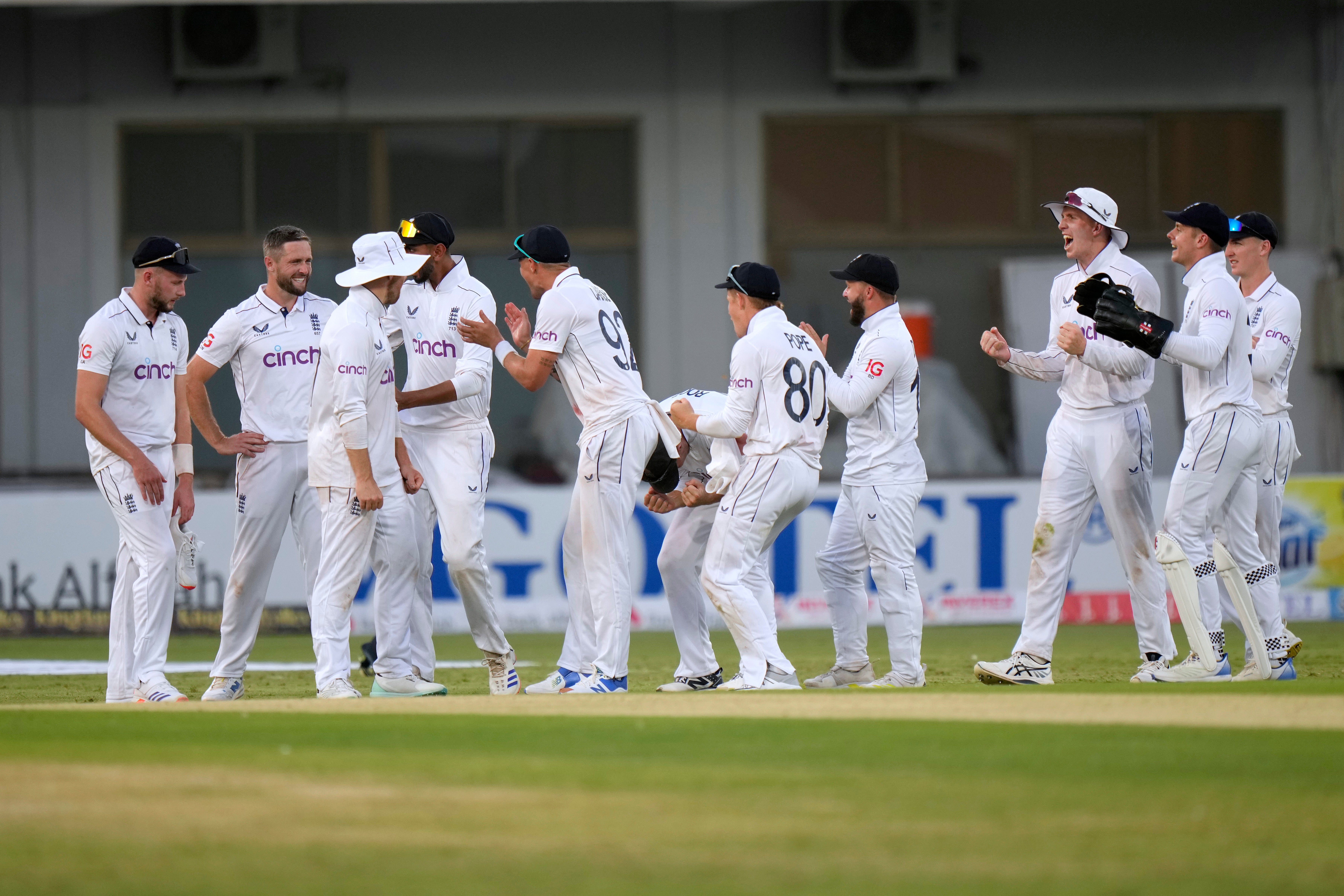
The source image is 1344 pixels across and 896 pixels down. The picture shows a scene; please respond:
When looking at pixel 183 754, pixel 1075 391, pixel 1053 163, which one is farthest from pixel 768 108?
pixel 183 754

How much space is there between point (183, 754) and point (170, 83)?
13.8 meters

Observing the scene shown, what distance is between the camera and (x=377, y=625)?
7891mm

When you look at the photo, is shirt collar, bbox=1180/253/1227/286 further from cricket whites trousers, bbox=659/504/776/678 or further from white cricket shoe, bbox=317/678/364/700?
white cricket shoe, bbox=317/678/364/700

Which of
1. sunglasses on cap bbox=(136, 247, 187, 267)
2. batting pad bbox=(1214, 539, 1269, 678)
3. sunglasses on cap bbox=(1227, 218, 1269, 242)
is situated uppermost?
sunglasses on cap bbox=(1227, 218, 1269, 242)

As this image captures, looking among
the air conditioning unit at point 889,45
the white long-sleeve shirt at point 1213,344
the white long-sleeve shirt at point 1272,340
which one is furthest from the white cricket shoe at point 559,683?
the air conditioning unit at point 889,45

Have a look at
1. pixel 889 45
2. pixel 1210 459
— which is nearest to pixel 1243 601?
pixel 1210 459

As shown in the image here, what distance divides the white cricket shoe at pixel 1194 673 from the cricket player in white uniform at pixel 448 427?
10.4 feet

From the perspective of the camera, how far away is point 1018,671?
25.2ft

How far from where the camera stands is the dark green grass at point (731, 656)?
8.38 metres

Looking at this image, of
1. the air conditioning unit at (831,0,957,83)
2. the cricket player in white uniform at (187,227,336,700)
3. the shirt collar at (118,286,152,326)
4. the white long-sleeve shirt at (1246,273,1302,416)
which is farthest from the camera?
the air conditioning unit at (831,0,957,83)

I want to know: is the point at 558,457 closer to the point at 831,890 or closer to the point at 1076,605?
the point at 1076,605

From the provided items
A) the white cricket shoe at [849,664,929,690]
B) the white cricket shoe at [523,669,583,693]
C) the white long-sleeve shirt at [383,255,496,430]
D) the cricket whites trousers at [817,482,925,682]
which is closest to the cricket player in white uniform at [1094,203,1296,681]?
the white cricket shoe at [849,664,929,690]

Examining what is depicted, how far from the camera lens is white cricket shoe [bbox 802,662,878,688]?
7938mm

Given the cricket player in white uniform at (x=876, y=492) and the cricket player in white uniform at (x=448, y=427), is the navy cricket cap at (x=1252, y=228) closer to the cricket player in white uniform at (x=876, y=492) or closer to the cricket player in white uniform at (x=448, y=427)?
the cricket player in white uniform at (x=876, y=492)
